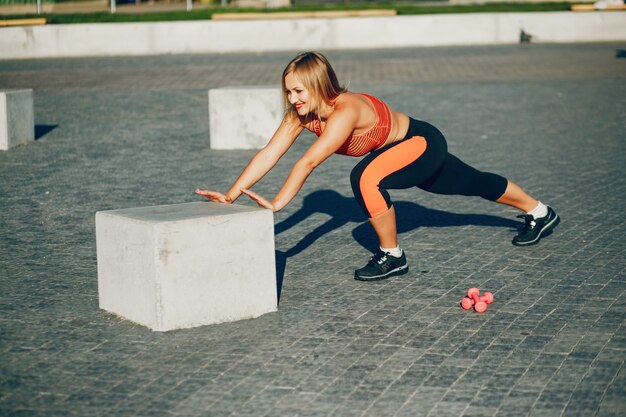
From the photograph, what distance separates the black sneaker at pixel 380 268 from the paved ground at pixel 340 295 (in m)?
0.10

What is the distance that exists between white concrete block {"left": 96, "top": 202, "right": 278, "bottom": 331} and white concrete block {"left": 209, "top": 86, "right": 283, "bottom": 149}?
6.35m

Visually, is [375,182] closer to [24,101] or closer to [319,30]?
[24,101]

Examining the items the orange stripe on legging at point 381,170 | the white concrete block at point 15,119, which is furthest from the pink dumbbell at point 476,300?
the white concrete block at point 15,119

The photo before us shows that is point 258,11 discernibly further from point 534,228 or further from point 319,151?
point 319,151

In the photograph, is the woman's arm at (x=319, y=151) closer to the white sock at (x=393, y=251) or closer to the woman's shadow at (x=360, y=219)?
the white sock at (x=393, y=251)

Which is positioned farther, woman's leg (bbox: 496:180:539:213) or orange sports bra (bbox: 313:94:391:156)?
woman's leg (bbox: 496:180:539:213)

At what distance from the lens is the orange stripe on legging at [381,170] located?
21.9ft

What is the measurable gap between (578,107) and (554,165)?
418cm

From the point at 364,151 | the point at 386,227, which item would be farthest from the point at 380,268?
the point at 364,151

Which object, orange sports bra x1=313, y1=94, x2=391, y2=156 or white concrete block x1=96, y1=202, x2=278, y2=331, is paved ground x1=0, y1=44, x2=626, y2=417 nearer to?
white concrete block x1=96, y1=202, x2=278, y2=331

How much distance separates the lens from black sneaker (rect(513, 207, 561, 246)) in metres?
7.68

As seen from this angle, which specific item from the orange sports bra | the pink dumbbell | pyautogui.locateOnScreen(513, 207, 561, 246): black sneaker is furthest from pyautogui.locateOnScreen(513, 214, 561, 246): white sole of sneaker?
the orange sports bra

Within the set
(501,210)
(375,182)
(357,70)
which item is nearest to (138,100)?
(357,70)

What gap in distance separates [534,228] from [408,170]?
1429 mm
